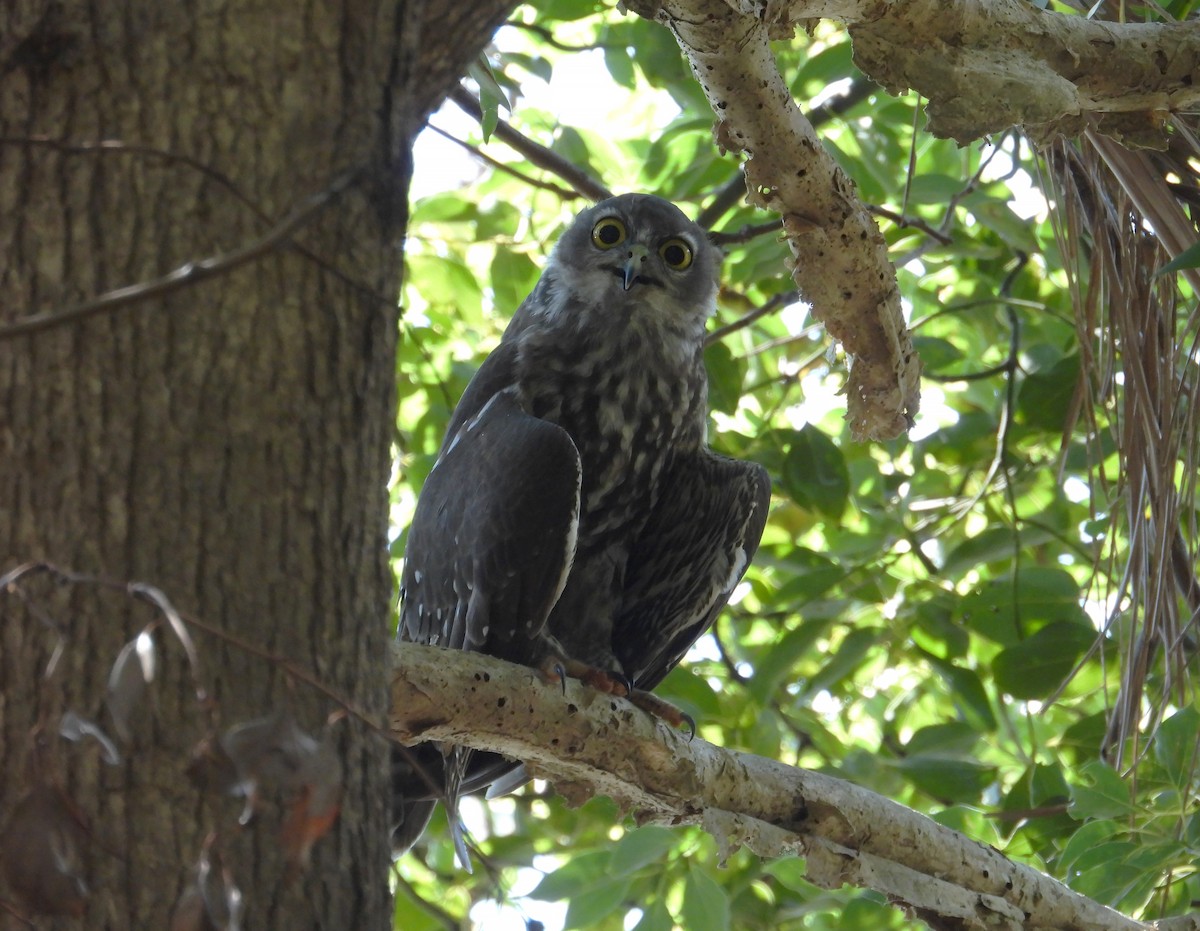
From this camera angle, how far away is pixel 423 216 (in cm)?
473

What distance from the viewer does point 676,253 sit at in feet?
13.0

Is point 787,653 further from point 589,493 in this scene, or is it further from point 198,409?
point 198,409

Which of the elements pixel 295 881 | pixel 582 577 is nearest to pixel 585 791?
pixel 582 577

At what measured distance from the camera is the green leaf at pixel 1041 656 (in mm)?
3691

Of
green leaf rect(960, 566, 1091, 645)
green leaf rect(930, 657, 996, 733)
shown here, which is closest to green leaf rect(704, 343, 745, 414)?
green leaf rect(960, 566, 1091, 645)

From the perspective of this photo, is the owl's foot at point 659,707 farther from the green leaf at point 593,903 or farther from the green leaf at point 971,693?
the green leaf at point 971,693

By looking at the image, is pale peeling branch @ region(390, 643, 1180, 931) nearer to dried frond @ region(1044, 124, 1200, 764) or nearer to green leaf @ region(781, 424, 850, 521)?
dried frond @ region(1044, 124, 1200, 764)

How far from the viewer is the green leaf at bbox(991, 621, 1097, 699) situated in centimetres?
369

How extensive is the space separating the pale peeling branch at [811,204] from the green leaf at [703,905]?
1313 millimetres

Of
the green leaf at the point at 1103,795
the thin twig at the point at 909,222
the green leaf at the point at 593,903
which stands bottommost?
the green leaf at the point at 593,903

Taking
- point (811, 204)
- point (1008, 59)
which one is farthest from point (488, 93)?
point (1008, 59)

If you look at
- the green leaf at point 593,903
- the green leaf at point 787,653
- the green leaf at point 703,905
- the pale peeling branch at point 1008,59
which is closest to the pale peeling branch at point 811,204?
the pale peeling branch at point 1008,59

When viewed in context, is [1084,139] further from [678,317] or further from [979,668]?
[979,668]

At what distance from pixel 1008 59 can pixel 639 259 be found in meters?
1.47
